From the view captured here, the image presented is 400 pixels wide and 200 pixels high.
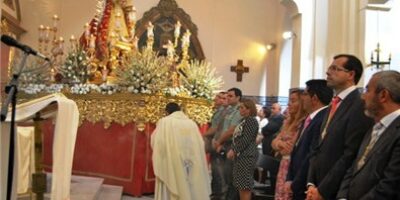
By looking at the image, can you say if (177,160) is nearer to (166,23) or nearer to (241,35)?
(166,23)

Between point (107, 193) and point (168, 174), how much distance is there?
1.07m

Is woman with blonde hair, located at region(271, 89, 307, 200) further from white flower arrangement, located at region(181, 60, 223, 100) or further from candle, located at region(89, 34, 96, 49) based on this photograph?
candle, located at region(89, 34, 96, 49)

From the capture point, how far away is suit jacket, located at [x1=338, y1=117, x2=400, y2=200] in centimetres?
255

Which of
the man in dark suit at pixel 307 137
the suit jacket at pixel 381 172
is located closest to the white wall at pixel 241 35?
the man in dark suit at pixel 307 137

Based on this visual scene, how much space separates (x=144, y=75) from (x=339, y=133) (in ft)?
14.1

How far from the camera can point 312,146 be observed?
12.1 ft

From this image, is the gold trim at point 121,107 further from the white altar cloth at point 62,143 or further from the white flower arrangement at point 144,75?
the white altar cloth at point 62,143

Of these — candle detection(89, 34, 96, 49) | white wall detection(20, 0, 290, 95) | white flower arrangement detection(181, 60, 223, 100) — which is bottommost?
white flower arrangement detection(181, 60, 223, 100)

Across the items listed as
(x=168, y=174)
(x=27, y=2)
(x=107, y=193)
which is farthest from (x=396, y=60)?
(x=27, y=2)

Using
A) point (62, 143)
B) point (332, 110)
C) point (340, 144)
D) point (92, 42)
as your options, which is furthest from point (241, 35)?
point (62, 143)

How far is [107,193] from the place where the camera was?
6.45 meters

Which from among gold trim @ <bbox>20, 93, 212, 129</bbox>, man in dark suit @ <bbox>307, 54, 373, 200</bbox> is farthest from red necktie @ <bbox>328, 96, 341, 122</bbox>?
gold trim @ <bbox>20, 93, 212, 129</bbox>

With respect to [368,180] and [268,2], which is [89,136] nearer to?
[368,180]

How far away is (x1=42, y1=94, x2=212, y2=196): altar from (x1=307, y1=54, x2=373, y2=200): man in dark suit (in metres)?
3.91
